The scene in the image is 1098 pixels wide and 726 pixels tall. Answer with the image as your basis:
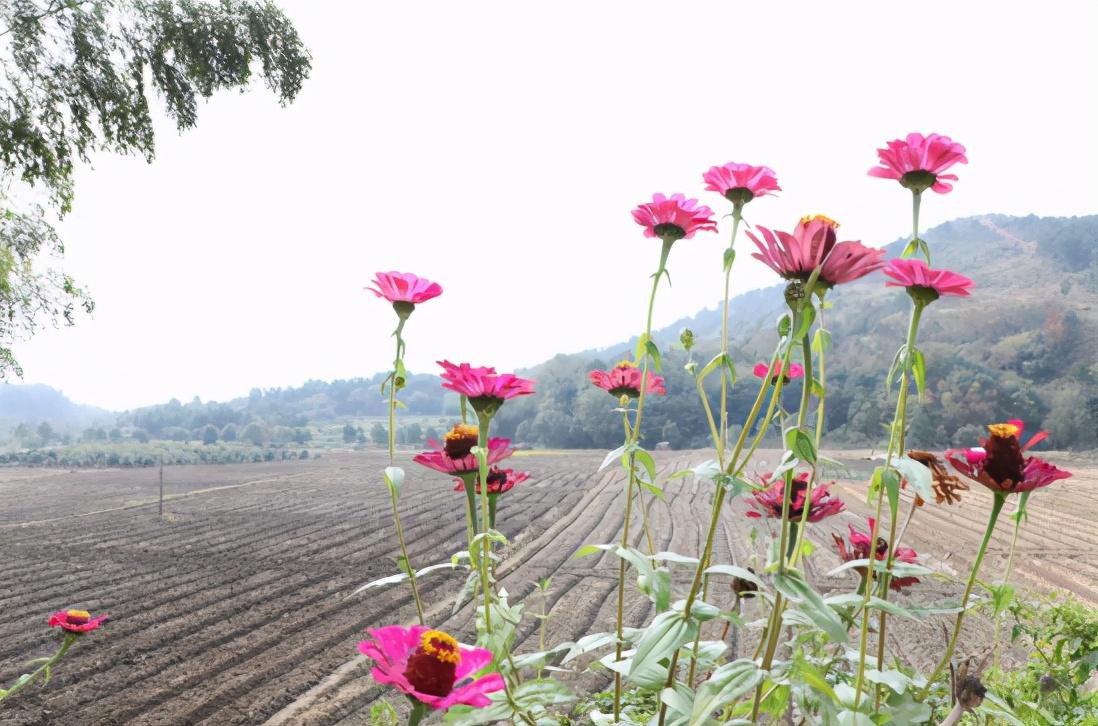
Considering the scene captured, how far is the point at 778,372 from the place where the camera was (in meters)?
1.04

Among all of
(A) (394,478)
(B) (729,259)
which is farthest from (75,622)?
(B) (729,259)

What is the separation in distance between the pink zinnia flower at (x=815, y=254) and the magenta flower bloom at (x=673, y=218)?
1.04 ft

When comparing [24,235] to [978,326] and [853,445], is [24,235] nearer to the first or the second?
[853,445]

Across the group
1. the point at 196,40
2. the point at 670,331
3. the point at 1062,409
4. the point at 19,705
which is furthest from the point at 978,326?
the point at 19,705

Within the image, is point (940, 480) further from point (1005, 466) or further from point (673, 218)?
point (673, 218)

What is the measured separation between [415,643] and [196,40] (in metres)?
11.6

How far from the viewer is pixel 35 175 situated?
949 cm

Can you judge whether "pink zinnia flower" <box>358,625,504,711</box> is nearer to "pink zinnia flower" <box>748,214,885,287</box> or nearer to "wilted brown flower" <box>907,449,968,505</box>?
"pink zinnia flower" <box>748,214,885,287</box>

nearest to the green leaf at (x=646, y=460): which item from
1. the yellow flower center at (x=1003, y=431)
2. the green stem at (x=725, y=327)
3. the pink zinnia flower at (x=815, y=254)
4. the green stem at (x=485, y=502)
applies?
the green stem at (x=725, y=327)

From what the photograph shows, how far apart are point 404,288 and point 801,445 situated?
718 millimetres

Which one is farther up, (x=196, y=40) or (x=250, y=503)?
(x=196, y=40)

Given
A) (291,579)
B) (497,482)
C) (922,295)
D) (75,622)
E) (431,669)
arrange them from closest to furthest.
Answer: (431,669)
(922,295)
(497,482)
(75,622)
(291,579)

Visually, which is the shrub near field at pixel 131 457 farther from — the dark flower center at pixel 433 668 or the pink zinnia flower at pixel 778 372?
the dark flower center at pixel 433 668

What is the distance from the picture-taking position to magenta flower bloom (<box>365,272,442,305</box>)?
1.31m
